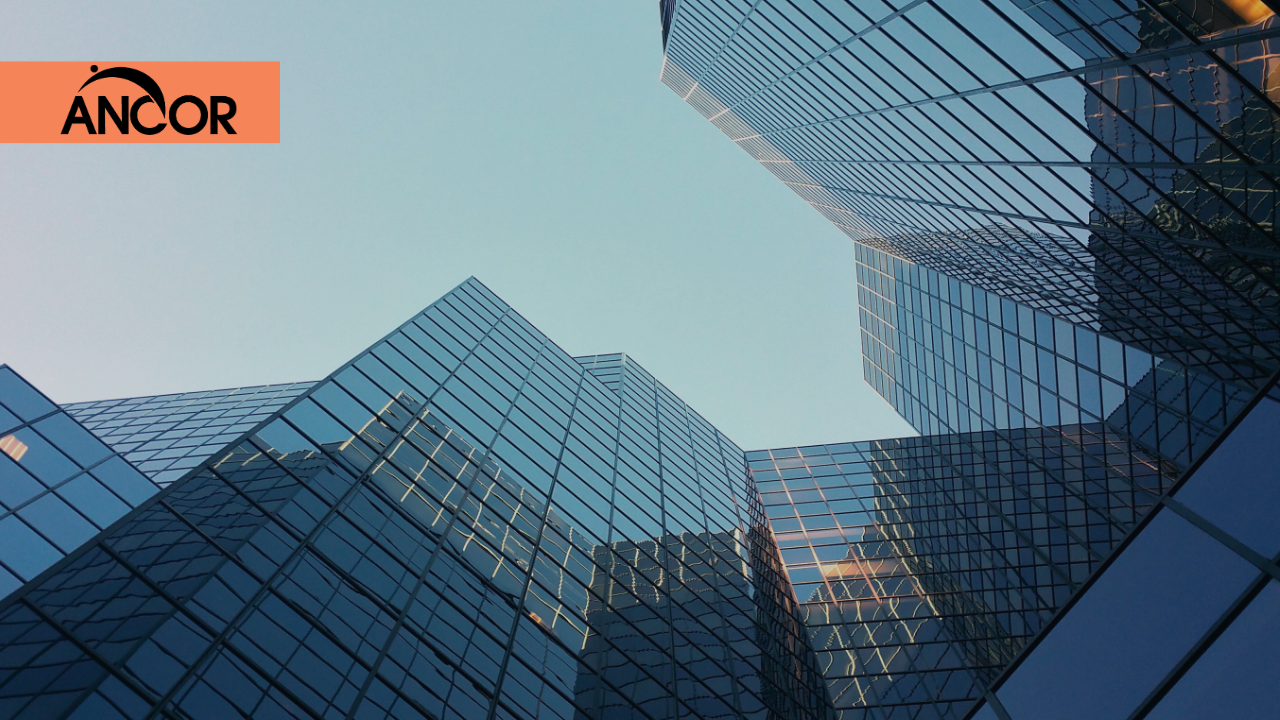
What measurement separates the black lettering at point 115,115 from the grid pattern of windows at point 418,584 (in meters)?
11.4

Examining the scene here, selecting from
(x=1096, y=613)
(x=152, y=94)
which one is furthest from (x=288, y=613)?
(x=152, y=94)

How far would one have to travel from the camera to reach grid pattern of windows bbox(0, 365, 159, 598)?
15363mm

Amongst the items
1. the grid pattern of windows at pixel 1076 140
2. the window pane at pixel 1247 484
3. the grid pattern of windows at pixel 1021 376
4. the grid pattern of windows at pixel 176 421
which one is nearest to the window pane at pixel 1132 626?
the window pane at pixel 1247 484

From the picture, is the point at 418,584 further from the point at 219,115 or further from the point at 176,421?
the point at 176,421

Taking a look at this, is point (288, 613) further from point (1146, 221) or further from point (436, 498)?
point (1146, 221)

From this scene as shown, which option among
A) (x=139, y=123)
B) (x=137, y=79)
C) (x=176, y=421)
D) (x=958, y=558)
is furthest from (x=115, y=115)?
(x=958, y=558)

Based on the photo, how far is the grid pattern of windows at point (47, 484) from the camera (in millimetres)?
15363

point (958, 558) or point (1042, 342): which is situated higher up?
point (1042, 342)

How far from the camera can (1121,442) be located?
22859 millimetres

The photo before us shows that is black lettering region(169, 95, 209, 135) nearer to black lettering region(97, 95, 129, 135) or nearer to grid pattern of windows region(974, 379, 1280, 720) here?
black lettering region(97, 95, 129, 135)

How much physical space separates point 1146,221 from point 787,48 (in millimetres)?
14290

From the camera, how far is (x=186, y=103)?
2941 centimetres

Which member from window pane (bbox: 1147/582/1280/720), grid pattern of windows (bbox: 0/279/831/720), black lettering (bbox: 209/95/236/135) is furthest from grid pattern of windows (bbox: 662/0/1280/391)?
black lettering (bbox: 209/95/236/135)

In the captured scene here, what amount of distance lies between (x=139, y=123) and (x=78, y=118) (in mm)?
1810
